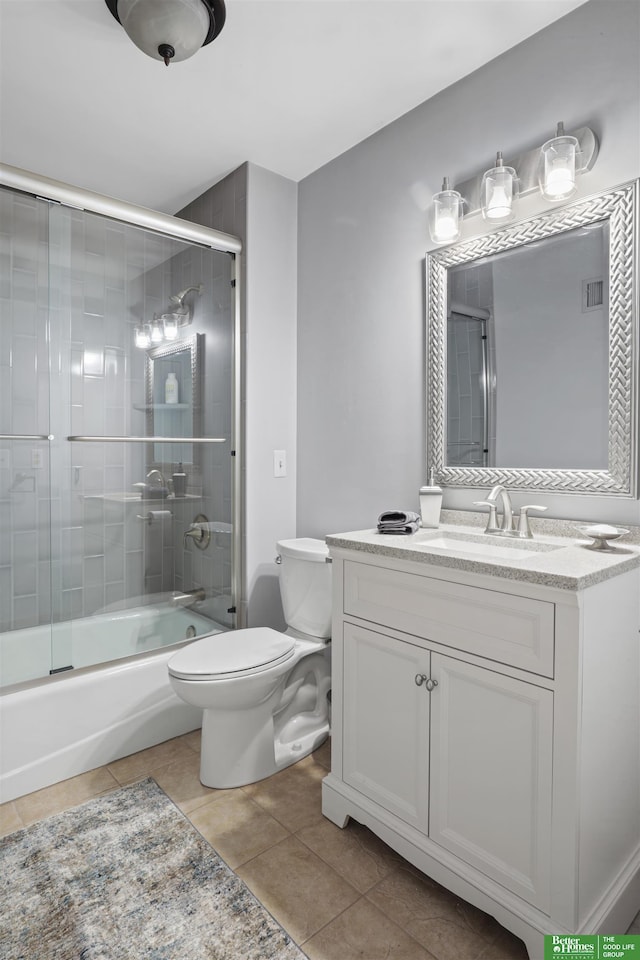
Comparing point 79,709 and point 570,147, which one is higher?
point 570,147

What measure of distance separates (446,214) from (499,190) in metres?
0.21

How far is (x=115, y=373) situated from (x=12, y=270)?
19.5 inches

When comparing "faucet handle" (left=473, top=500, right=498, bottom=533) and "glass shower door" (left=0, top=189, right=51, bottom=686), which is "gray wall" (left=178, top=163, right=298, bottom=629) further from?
"faucet handle" (left=473, top=500, right=498, bottom=533)

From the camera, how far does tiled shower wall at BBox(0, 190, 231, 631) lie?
1.98 m

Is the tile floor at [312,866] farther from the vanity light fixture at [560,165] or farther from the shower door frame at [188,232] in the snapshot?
the vanity light fixture at [560,165]

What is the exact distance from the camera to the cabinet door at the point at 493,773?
118 centimetres

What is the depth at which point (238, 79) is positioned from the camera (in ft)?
6.21

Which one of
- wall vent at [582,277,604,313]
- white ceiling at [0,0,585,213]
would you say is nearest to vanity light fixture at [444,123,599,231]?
wall vent at [582,277,604,313]

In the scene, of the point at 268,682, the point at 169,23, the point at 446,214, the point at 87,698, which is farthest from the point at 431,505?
the point at 169,23

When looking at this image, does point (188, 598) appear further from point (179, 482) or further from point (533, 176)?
point (533, 176)

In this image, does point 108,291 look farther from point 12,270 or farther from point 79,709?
point 79,709

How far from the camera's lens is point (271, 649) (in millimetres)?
1924

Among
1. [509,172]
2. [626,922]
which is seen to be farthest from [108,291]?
[626,922]

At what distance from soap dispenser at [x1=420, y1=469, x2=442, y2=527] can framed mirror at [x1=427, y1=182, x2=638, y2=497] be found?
99 mm
